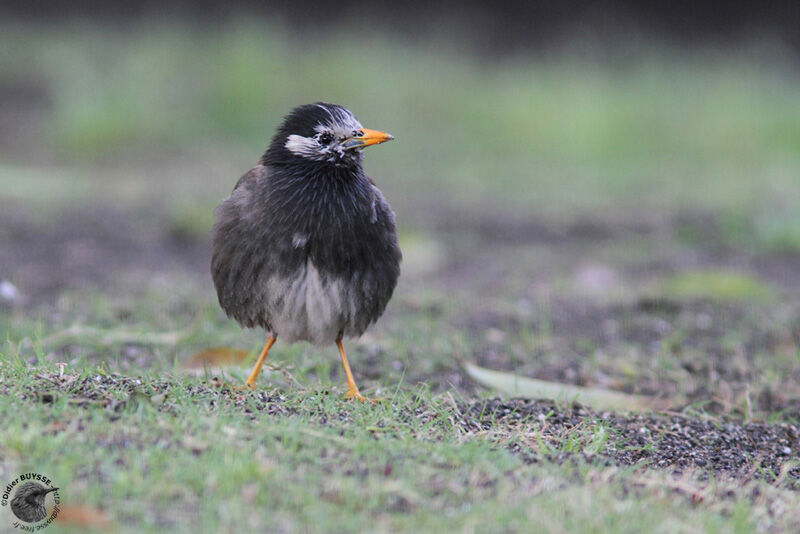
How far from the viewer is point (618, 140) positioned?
1241 cm

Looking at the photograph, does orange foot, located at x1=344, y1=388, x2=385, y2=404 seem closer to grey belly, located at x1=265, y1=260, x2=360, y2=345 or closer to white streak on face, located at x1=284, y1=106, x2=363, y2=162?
grey belly, located at x1=265, y1=260, x2=360, y2=345

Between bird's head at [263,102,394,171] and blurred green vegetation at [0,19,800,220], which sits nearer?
bird's head at [263,102,394,171]

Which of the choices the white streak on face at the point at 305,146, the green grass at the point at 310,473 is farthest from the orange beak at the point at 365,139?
the green grass at the point at 310,473

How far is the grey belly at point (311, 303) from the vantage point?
460 cm

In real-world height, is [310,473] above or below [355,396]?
above

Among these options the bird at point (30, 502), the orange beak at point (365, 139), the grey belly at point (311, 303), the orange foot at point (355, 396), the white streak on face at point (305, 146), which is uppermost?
the orange beak at point (365, 139)

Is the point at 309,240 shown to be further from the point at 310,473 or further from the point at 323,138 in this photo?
the point at 310,473

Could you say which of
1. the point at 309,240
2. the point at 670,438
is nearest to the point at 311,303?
the point at 309,240

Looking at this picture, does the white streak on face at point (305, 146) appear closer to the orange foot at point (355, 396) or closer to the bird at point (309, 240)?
the bird at point (309, 240)

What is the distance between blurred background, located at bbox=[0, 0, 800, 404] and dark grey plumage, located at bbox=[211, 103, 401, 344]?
98cm

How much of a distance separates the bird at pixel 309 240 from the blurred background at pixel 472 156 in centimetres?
97

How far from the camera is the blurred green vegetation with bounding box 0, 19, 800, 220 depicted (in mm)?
11297

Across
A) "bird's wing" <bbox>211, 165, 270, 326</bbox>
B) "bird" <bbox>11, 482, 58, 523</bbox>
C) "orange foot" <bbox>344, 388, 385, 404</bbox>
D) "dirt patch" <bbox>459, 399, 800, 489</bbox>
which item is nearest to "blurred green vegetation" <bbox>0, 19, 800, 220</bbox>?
"bird's wing" <bbox>211, 165, 270, 326</bbox>

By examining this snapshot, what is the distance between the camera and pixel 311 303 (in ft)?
15.2
